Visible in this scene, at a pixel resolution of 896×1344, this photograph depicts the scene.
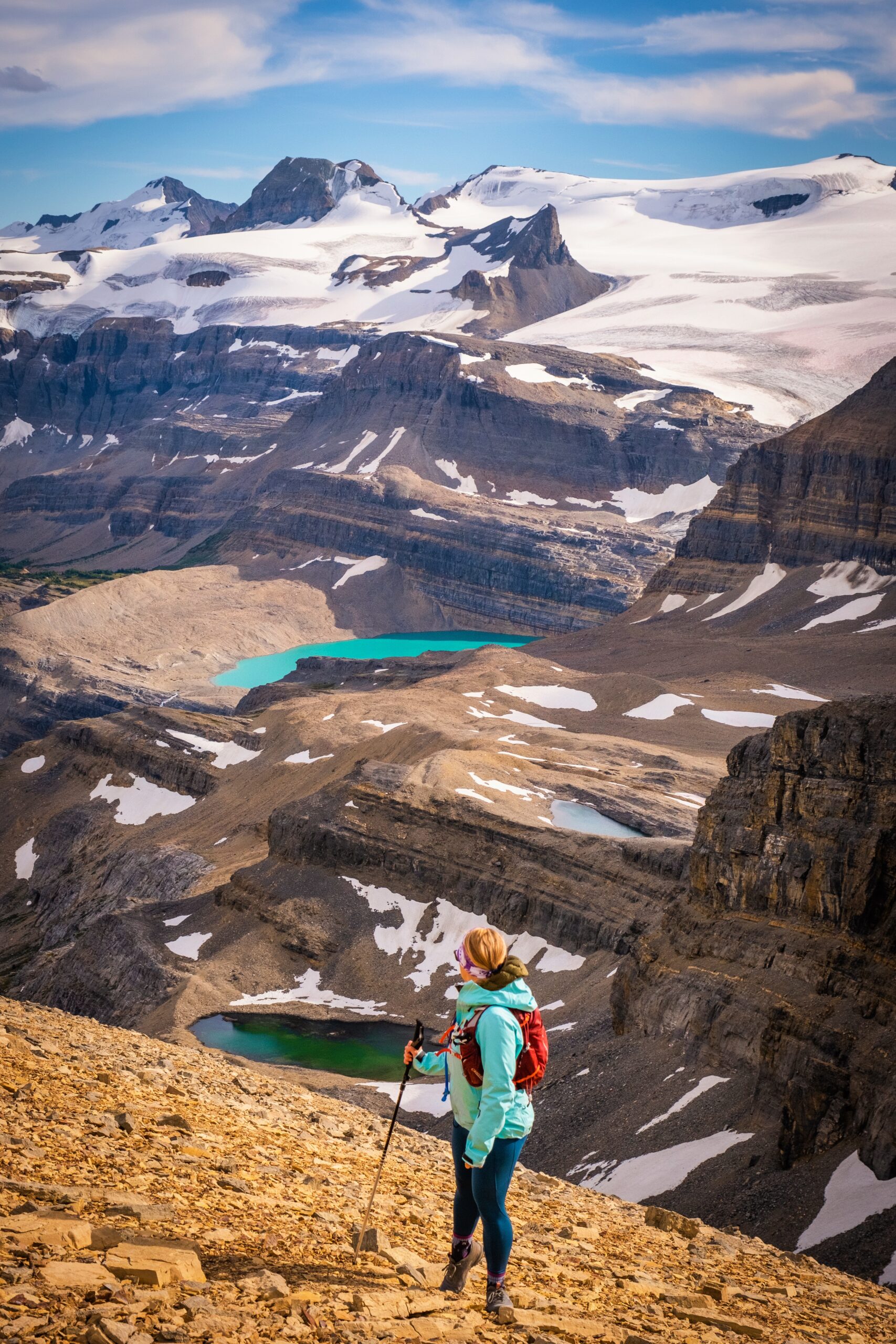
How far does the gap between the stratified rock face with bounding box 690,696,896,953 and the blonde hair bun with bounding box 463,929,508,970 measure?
19.4 metres

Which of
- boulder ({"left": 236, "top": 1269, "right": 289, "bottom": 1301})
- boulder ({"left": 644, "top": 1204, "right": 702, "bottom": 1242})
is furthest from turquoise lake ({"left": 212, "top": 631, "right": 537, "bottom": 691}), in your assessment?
boulder ({"left": 236, "top": 1269, "right": 289, "bottom": 1301})

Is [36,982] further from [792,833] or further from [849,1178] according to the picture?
[849,1178]

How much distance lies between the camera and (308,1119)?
1919 cm

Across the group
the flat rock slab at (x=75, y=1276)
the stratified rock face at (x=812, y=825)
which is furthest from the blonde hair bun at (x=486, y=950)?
the stratified rock face at (x=812, y=825)

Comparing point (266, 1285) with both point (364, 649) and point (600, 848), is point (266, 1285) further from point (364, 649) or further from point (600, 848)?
point (364, 649)

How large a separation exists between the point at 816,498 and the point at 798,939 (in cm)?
11620

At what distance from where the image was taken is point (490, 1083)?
1123 cm

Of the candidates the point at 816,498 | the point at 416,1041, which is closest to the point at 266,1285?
the point at 416,1041

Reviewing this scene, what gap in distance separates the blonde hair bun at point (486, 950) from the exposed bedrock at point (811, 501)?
127 m

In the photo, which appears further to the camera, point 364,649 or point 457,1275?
point 364,649

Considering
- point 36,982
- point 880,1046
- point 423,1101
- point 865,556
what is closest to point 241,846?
point 36,982

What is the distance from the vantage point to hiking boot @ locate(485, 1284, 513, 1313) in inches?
432

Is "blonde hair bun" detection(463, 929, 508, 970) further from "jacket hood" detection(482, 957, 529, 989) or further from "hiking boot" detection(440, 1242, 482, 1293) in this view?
"hiking boot" detection(440, 1242, 482, 1293)

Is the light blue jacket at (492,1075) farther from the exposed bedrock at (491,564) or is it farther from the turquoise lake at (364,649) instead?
the exposed bedrock at (491,564)
